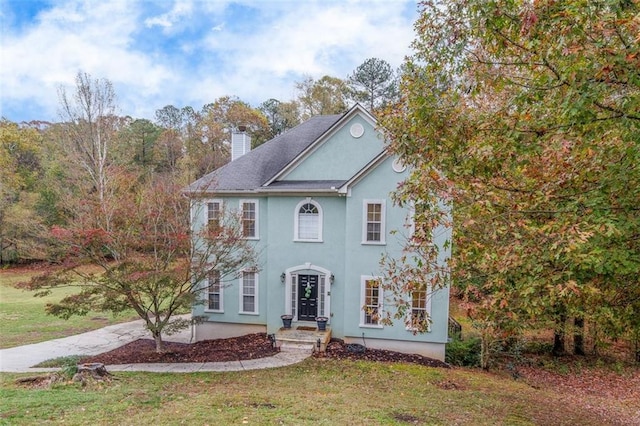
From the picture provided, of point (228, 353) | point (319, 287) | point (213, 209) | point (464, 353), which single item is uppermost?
point (213, 209)

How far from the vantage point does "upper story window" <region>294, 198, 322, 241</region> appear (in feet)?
47.9

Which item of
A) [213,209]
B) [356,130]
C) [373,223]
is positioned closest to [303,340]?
[373,223]

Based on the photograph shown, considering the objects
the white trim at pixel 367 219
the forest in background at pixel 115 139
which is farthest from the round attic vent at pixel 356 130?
the forest in background at pixel 115 139

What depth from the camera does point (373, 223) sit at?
13.9 metres

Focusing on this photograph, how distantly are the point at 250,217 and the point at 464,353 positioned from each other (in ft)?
33.8

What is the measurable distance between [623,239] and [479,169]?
2118 millimetres

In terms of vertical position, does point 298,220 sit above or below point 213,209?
below

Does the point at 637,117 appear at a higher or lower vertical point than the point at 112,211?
higher

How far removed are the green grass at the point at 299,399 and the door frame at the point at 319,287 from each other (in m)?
2.80

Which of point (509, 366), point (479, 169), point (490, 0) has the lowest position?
point (509, 366)

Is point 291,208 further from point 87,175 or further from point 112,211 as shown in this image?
point 87,175

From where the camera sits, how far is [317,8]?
1037cm

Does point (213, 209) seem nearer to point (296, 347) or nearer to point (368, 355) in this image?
point (296, 347)

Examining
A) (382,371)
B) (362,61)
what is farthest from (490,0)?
(362,61)
